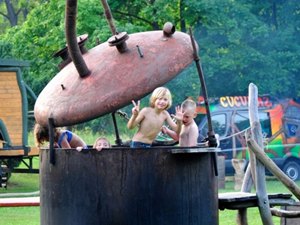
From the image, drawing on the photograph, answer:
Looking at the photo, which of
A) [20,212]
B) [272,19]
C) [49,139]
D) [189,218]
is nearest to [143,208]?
[189,218]

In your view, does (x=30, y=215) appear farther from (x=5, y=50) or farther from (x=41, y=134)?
(x=5, y=50)

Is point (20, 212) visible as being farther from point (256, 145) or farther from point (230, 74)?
point (230, 74)

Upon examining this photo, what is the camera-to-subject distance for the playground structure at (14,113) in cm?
1966

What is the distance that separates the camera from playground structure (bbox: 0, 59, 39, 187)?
1966 centimetres

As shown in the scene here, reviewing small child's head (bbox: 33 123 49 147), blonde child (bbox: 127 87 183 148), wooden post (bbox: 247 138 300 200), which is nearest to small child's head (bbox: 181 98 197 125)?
blonde child (bbox: 127 87 183 148)

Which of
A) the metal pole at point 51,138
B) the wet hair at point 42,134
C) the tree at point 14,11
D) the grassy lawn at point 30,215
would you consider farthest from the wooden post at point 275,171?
the tree at point 14,11

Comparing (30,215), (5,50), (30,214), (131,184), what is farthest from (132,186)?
(5,50)

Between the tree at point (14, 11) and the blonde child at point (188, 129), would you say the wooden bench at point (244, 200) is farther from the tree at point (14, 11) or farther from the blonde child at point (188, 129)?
the tree at point (14, 11)

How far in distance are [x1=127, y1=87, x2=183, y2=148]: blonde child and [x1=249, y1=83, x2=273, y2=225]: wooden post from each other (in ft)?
3.75

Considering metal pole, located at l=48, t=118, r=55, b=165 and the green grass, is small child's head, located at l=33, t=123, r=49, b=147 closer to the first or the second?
metal pole, located at l=48, t=118, r=55, b=165

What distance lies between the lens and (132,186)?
7.30 metres

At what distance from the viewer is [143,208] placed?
7.34 m

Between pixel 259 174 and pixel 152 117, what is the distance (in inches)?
57.3

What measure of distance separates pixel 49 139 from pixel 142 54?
93 centimetres
